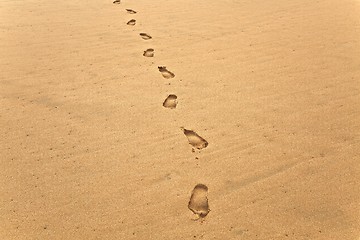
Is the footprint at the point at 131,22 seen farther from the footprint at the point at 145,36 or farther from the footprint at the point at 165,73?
the footprint at the point at 165,73

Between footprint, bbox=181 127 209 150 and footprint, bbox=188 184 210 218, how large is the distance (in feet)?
1.17

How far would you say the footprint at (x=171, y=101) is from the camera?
2732 millimetres

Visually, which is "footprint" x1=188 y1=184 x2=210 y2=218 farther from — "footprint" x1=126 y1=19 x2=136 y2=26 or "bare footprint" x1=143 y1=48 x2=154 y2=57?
"footprint" x1=126 y1=19 x2=136 y2=26

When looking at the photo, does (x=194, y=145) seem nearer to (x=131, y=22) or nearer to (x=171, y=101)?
(x=171, y=101)

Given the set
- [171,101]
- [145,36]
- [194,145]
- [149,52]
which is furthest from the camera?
[145,36]

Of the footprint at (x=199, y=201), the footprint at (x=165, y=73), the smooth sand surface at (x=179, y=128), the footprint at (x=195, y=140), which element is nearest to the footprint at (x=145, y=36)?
the smooth sand surface at (x=179, y=128)

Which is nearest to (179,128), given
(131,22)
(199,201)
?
(199,201)

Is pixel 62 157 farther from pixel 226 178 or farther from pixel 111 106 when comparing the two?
pixel 226 178

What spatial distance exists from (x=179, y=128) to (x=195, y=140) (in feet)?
0.55

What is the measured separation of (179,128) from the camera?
2516 millimetres

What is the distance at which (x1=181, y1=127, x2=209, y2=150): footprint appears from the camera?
237 centimetres

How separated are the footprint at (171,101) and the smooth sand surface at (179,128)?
42mm

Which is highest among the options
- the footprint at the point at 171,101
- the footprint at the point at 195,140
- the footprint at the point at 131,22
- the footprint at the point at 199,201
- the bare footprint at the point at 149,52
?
the footprint at the point at 131,22

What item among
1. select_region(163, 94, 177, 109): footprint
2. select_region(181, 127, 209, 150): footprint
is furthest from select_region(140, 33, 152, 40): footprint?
select_region(181, 127, 209, 150): footprint
